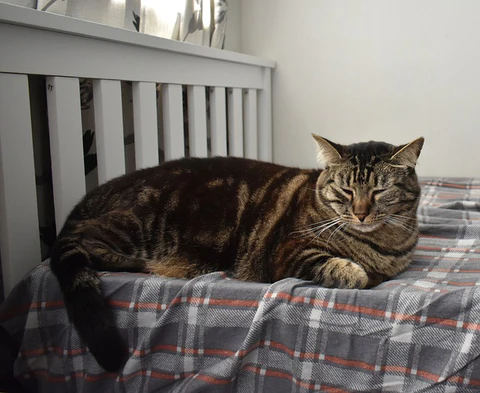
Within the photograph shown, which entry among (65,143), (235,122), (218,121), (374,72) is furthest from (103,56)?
(374,72)

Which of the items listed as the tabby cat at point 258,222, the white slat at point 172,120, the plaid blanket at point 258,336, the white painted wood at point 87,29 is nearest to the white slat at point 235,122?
the white painted wood at point 87,29

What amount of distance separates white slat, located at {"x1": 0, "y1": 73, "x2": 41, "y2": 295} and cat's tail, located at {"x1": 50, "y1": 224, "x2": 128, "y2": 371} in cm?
12

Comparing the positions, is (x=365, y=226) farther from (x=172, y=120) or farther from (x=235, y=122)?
(x=235, y=122)

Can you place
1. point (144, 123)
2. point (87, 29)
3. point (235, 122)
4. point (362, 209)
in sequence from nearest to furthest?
point (362, 209) → point (87, 29) → point (144, 123) → point (235, 122)

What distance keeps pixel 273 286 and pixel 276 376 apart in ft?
0.55

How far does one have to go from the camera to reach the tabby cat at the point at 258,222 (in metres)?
1.16

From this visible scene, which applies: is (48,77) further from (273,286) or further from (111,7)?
(273,286)

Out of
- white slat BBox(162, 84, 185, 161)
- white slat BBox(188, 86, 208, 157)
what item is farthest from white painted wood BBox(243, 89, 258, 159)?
white slat BBox(162, 84, 185, 161)

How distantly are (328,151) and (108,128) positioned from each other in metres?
0.64

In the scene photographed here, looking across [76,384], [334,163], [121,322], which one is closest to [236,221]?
[334,163]

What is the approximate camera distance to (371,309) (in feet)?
2.91

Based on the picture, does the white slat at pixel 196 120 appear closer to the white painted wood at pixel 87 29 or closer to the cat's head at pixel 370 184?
the white painted wood at pixel 87 29

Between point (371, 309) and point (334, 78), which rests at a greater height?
point (334, 78)

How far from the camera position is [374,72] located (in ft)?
8.34
